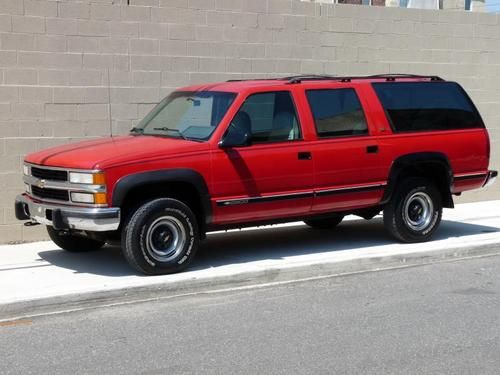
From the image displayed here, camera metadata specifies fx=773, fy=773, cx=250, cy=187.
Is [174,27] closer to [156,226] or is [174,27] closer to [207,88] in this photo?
[207,88]

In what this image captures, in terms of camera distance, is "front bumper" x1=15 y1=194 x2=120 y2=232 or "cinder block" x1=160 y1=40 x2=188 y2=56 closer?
"front bumper" x1=15 y1=194 x2=120 y2=232

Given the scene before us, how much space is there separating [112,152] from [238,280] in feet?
5.99

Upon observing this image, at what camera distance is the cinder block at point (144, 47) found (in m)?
10.3

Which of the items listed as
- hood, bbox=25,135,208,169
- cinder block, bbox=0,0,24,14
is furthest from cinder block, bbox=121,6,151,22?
hood, bbox=25,135,208,169

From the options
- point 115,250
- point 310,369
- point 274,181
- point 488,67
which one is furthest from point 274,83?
point 488,67

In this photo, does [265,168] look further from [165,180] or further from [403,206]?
[403,206]

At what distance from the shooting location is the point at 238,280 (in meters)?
7.96

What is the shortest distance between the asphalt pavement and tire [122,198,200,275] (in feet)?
1.62

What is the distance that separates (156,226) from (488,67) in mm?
7930

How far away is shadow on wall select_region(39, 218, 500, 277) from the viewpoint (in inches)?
336

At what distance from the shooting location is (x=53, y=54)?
32.2 ft

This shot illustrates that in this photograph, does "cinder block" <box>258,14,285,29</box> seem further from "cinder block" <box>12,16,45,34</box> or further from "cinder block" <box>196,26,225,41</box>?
"cinder block" <box>12,16,45,34</box>

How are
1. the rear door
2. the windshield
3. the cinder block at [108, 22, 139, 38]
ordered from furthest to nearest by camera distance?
the cinder block at [108, 22, 139, 38] → the rear door → the windshield

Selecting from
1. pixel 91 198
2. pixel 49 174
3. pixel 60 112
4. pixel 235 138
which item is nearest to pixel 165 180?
pixel 91 198
